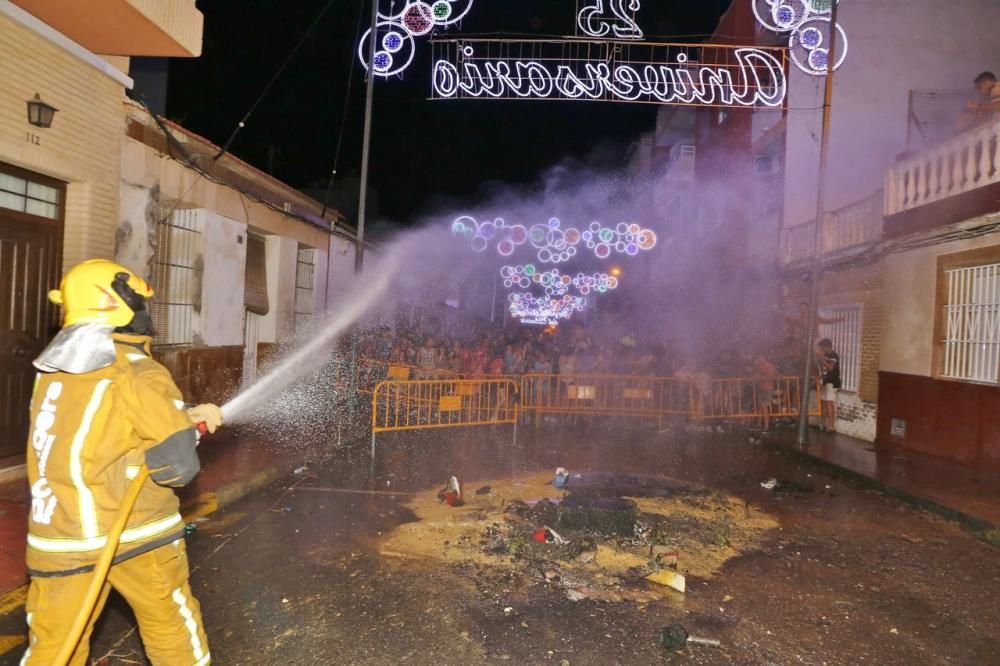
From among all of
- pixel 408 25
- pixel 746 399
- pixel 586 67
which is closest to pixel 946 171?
pixel 746 399

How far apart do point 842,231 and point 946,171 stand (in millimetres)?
3547

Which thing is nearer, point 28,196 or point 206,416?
point 206,416

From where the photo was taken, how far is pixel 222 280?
10.5 m

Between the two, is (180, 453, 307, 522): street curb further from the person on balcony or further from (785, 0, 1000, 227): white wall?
(785, 0, 1000, 227): white wall

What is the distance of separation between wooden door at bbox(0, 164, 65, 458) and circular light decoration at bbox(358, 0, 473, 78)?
18.6 ft

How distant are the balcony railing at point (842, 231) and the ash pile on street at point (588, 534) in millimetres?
6072

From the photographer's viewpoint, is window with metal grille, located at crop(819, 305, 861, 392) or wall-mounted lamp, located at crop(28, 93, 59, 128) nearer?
wall-mounted lamp, located at crop(28, 93, 59, 128)

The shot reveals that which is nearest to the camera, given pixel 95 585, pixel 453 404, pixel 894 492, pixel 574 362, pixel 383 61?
pixel 95 585

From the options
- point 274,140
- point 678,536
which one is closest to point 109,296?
point 678,536

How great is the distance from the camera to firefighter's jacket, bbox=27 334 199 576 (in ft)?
7.89

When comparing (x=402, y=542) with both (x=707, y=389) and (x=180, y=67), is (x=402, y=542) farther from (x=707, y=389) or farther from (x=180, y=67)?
(x=180, y=67)

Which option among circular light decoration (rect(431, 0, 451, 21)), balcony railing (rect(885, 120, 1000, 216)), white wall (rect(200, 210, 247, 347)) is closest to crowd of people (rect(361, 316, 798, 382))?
white wall (rect(200, 210, 247, 347))

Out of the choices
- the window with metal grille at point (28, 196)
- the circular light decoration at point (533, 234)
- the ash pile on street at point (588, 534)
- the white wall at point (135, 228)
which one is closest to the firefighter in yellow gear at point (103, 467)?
the ash pile on street at point (588, 534)

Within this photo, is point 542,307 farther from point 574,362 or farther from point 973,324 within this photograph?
point 973,324
